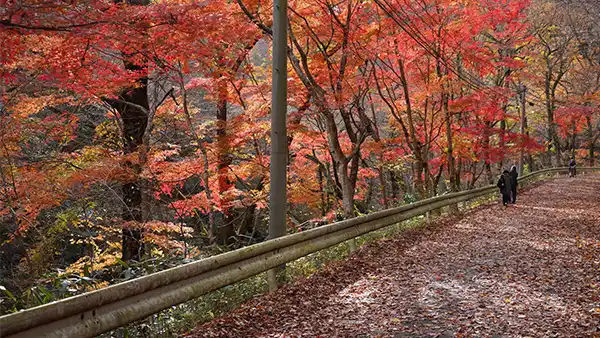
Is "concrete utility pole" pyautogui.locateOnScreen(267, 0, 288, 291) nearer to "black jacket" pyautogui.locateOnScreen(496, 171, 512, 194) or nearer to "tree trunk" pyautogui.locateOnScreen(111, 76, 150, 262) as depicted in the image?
"tree trunk" pyautogui.locateOnScreen(111, 76, 150, 262)

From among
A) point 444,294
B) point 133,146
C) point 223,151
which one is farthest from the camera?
point 223,151

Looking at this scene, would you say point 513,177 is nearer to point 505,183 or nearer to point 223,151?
point 505,183

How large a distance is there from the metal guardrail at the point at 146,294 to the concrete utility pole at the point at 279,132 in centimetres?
48

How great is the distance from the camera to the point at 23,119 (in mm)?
11555

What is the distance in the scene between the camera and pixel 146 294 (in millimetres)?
4305

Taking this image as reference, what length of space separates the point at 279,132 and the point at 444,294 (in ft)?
10.7

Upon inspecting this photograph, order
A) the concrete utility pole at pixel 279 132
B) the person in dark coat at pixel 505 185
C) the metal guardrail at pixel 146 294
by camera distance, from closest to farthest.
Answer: the metal guardrail at pixel 146 294, the concrete utility pole at pixel 279 132, the person in dark coat at pixel 505 185

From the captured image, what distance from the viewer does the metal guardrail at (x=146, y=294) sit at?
331 centimetres

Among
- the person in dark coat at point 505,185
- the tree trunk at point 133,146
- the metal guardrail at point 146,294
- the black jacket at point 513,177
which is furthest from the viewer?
the black jacket at point 513,177

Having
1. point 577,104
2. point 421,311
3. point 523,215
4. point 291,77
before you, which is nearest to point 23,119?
point 291,77

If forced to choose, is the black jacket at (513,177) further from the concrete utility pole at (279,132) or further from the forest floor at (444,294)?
the concrete utility pole at (279,132)

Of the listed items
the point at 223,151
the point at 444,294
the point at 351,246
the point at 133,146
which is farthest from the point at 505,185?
the point at 444,294

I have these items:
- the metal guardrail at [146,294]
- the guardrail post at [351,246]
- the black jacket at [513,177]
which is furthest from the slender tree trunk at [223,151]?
the black jacket at [513,177]

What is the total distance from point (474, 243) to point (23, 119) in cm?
1061
